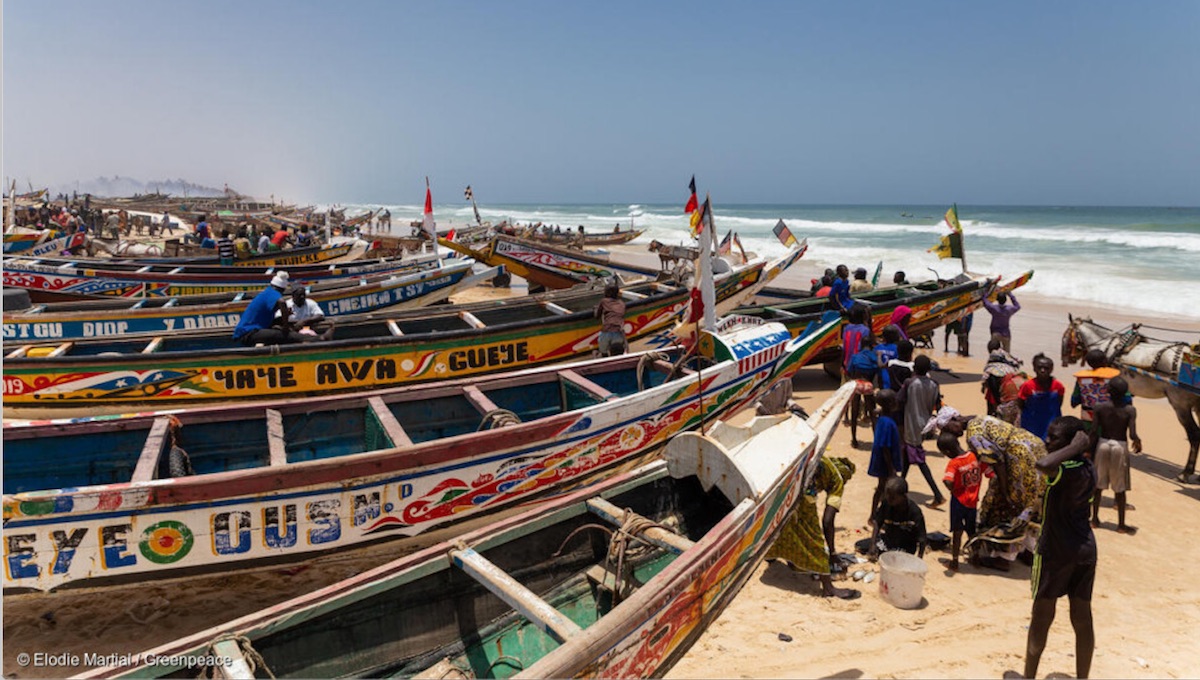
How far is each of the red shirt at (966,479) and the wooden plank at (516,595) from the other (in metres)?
3.75

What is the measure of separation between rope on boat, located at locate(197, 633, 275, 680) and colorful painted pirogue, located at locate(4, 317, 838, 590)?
5.50 feet

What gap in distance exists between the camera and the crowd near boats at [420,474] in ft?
13.4

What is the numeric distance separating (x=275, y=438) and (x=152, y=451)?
0.89 metres

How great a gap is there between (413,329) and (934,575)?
7.90m

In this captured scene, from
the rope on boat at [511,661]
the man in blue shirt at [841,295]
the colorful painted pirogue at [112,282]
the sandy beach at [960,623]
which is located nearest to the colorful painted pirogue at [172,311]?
the colorful painted pirogue at [112,282]

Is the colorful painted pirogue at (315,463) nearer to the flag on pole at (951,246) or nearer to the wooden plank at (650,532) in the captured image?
the wooden plank at (650,532)

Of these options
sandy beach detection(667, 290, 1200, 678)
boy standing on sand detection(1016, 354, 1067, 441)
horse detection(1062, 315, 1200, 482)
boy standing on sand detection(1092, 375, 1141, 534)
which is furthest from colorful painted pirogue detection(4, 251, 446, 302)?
horse detection(1062, 315, 1200, 482)

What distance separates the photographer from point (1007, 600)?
5.60 m

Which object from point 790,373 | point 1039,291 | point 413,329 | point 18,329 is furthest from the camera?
point 1039,291

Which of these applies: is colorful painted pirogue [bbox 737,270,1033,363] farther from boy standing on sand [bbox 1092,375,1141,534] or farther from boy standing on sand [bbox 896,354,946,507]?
boy standing on sand [bbox 1092,375,1141,534]

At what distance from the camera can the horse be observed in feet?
25.8

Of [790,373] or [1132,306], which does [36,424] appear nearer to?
[790,373]

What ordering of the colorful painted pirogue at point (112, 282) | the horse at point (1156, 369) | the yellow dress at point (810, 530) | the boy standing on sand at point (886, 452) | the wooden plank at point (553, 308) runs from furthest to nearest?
1. the colorful painted pirogue at point (112, 282)
2. the wooden plank at point (553, 308)
3. the horse at point (1156, 369)
4. the boy standing on sand at point (886, 452)
5. the yellow dress at point (810, 530)

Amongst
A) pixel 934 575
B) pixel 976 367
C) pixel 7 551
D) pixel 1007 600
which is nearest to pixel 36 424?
pixel 7 551
